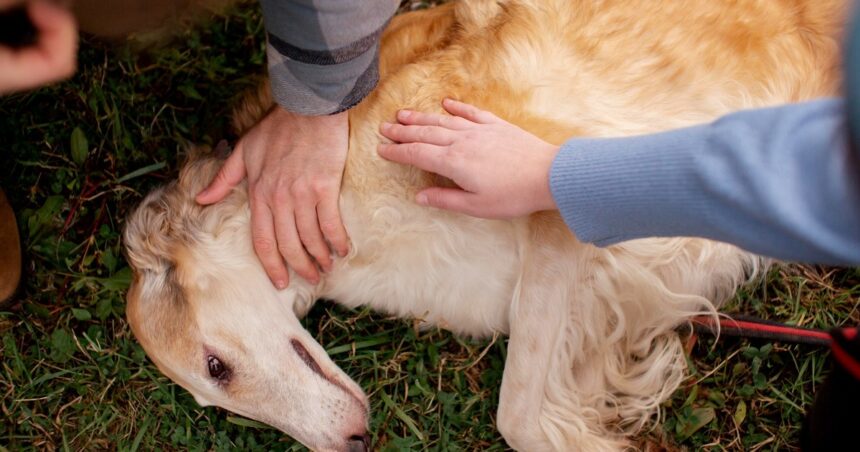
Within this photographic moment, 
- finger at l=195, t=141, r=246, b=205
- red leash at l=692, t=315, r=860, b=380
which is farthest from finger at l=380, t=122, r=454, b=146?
red leash at l=692, t=315, r=860, b=380

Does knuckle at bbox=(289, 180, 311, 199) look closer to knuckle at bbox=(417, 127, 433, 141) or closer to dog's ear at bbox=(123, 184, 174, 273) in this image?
knuckle at bbox=(417, 127, 433, 141)

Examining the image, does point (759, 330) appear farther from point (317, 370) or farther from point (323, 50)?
point (323, 50)

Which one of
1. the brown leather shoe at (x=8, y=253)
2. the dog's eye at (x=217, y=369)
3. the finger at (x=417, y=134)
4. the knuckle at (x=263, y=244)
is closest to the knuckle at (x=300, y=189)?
the knuckle at (x=263, y=244)

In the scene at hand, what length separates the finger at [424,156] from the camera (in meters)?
2.36

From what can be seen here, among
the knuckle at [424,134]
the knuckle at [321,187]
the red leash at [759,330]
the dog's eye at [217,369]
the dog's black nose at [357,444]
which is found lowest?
the dog's black nose at [357,444]

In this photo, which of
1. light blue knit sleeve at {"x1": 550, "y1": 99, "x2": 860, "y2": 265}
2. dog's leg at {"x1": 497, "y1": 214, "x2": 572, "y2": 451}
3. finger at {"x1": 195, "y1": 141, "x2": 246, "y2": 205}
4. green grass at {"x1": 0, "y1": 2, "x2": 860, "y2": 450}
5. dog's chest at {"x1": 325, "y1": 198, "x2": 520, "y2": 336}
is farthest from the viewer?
green grass at {"x1": 0, "y1": 2, "x2": 860, "y2": 450}

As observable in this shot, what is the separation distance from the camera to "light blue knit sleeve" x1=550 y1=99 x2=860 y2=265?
1.48 m

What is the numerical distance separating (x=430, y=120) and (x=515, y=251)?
22.9 inches

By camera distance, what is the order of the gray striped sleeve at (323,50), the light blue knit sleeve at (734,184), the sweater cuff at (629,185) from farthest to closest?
1. the gray striped sleeve at (323,50)
2. the sweater cuff at (629,185)
3. the light blue knit sleeve at (734,184)

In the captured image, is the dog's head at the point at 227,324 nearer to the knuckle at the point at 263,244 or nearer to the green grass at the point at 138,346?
the knuckle at the point at 263,244

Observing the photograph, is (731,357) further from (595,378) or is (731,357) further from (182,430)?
(182,430)

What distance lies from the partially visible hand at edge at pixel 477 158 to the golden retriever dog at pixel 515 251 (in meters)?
0.10

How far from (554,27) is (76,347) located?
8.15 feet

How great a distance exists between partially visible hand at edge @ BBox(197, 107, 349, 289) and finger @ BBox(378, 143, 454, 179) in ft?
0.79
